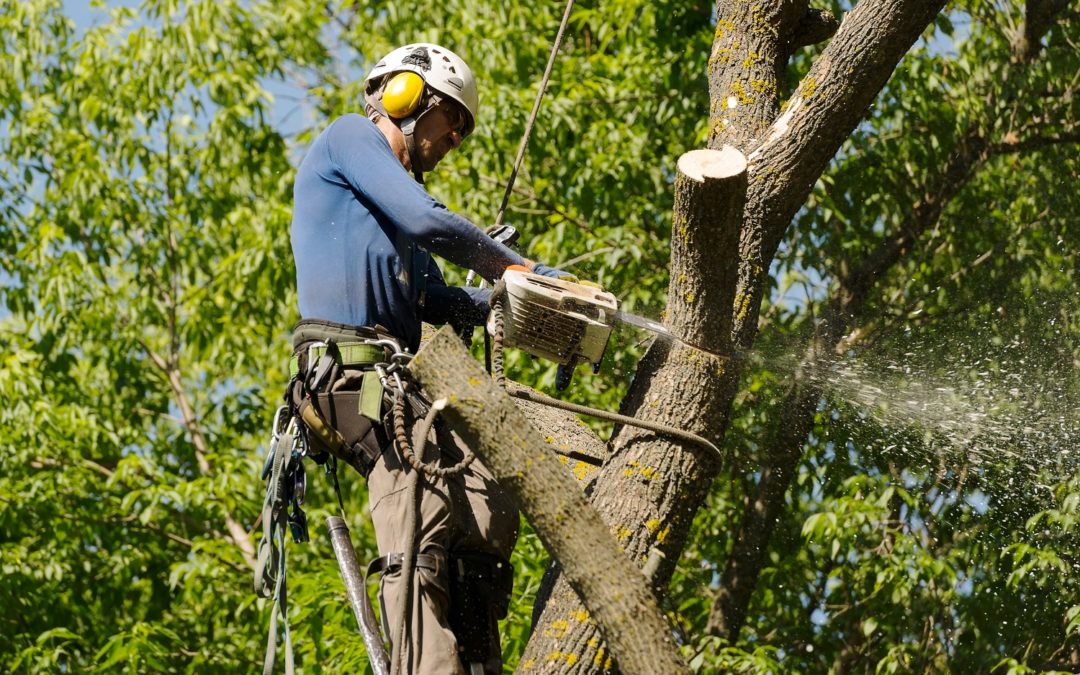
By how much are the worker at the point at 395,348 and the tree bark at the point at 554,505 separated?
0.30 metres

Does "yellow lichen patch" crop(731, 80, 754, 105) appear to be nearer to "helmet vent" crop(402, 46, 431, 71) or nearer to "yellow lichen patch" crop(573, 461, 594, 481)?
"helmet vent" crop(402, 46, 431, 71)

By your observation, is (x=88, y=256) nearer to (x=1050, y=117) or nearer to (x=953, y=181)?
(x=953, y=181)

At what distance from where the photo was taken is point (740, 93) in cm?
353

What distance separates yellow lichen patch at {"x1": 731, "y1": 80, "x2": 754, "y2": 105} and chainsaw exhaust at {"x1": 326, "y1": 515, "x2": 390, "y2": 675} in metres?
1.56

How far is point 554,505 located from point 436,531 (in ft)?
1.54

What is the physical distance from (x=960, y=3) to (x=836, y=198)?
1405 millimetres

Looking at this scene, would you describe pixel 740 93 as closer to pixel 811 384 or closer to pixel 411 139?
pixel 411 139

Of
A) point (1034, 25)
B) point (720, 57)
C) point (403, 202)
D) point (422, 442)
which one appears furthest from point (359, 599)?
point (1034, 25)

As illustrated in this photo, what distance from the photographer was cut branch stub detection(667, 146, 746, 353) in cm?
279

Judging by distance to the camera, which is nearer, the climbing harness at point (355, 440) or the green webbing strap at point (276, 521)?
the climbing harness at point (355, 440)

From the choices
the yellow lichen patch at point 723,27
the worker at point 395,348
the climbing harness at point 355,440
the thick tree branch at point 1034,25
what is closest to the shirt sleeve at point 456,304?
the worker at point 395,348

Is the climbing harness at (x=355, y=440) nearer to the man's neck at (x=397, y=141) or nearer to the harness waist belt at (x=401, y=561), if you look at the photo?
the harness waist belt at (x=401, y=561)

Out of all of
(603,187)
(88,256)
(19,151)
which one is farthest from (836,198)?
(19,151)

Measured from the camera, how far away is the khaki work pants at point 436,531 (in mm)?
2883
